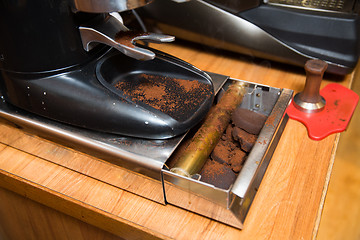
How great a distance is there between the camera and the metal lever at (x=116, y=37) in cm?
52

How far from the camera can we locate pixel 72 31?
547 millimetres

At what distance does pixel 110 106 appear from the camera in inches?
21.5

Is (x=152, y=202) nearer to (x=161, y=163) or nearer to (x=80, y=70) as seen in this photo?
(x=161, y=163)

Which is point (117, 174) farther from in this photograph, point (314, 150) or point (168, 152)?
point (314, 150)

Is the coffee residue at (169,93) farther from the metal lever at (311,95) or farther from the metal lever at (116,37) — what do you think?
the metal lever at (311,95)

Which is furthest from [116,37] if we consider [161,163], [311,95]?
[311,95]

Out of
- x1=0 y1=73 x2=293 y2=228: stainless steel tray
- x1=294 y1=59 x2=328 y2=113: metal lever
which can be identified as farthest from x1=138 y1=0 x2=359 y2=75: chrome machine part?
x1=0 y1=73 x2=293 y2=228: stainless steel tray

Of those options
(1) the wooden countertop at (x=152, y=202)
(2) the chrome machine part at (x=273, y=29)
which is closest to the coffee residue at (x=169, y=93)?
(1) the wooden countertop at (x=152, y=202)

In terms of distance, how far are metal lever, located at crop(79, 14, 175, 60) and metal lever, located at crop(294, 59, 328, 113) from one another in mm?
298

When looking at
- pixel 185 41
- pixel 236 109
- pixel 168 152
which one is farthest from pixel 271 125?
pixel 185 41

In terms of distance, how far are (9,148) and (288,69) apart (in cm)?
65

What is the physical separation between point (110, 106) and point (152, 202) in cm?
17

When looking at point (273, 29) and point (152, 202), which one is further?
point (273, 29)

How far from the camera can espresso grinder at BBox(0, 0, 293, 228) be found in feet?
1.68
